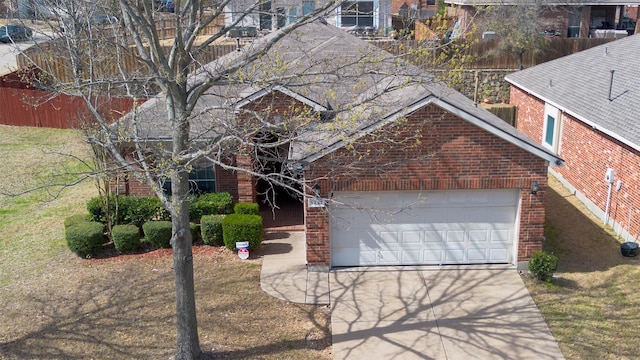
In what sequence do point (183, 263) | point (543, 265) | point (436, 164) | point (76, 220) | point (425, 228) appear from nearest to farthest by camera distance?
point (183, 263), point (543, 265), point (436, 164), point (425, 228), point (76, 220)

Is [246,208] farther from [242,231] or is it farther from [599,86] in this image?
[599,86]

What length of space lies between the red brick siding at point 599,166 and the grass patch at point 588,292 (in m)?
0.71

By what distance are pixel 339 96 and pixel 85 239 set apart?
776 cm

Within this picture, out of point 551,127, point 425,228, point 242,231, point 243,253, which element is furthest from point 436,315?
point 551,127

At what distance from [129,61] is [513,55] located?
67.2 feet

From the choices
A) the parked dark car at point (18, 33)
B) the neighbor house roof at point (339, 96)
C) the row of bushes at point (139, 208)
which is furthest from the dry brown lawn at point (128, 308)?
the parked dark car at point (18, 33)

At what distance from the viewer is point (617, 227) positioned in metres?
17.3

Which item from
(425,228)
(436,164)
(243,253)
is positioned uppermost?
(436,164)

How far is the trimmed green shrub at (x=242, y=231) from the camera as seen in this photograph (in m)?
15.9

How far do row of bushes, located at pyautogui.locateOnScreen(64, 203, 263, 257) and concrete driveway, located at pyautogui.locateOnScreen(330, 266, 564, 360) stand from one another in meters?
2.66

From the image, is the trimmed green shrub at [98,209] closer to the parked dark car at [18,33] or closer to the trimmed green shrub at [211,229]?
the trimmed green shrub at [211,229]

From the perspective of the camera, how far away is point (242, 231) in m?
15.9

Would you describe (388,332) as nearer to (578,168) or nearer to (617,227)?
(617,227)

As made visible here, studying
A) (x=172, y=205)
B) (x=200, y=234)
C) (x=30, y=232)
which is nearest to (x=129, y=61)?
(x=30, y=232)
